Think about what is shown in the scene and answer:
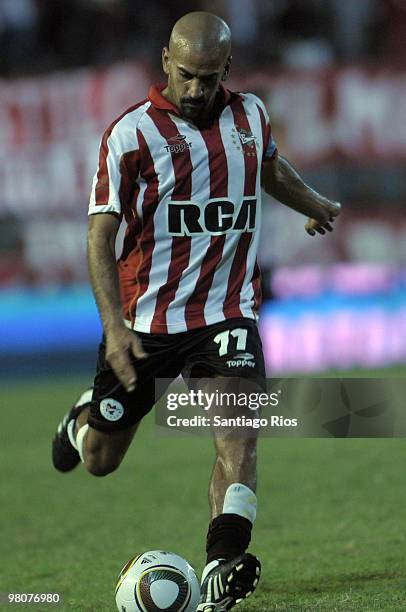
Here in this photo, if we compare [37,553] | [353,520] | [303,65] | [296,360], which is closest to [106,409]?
[37,553]

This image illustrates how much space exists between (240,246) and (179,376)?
0.55 meters

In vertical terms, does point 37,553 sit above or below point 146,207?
below

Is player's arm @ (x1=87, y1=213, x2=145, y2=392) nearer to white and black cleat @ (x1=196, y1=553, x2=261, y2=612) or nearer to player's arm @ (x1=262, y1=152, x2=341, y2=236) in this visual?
white and black cleat @ (x1=196, y1=553, x2=261, y2=612)

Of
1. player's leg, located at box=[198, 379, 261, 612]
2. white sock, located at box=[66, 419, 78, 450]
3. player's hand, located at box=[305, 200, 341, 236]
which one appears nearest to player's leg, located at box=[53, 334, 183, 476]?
player's leg, located at box=[198, 379, 261, 612]

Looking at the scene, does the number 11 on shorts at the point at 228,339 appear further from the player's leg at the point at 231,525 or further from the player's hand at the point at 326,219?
the player's hand at the point at 326,219

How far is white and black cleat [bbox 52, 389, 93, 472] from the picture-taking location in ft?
18.8

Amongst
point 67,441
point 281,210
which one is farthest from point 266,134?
point 281,210

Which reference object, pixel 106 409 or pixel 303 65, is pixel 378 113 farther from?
pixel 106 409

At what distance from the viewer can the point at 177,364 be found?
472 cm

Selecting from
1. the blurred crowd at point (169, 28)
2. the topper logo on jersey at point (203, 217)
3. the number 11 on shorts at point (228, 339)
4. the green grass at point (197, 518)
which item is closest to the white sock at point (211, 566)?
the green grass at point (197, 518)

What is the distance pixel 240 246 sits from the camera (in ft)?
15.4

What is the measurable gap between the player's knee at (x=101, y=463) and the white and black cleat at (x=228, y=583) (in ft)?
3.40

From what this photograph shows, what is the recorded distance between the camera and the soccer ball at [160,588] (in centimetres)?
414

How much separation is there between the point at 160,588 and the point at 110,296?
999mm
